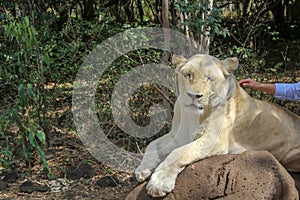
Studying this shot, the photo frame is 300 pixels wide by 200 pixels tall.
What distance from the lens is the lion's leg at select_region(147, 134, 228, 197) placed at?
2.85m

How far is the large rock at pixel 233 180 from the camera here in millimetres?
2928

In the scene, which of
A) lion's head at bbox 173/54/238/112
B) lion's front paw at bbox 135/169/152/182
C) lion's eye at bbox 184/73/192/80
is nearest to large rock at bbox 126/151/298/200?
lion's front paw at bbox 135/169/152/182

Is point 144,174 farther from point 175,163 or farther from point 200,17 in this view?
point 200,17

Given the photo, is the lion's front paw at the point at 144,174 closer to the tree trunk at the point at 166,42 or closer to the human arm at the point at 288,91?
the human arm at the point at 288,91

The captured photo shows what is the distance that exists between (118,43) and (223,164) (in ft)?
9.65

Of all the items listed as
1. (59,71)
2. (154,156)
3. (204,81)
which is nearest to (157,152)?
(154,156)

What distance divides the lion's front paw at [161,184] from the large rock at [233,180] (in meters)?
0.06

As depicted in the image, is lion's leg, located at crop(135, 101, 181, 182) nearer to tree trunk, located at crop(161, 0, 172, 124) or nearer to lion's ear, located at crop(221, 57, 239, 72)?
lion's ear, located at crop(221, 57, 239, 72)

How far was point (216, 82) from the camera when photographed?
113 inches

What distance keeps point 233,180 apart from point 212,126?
0.37m

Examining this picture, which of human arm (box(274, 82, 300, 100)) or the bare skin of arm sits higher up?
the bare skin of arm

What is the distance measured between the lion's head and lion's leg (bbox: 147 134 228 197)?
26cm

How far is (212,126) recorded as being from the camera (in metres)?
2.98

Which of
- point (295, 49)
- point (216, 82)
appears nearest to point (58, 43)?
point (216, 82)
